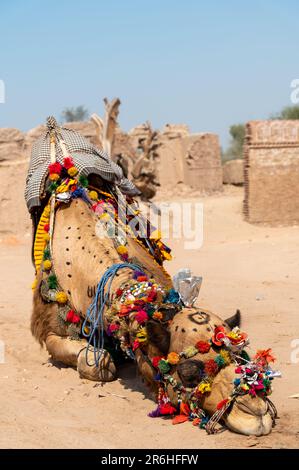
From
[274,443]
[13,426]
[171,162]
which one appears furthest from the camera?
[171,162]

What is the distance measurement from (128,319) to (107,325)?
462 mm

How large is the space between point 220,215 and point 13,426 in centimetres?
1503

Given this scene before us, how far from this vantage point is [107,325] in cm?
535

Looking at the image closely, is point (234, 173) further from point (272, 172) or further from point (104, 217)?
point (104, 217)

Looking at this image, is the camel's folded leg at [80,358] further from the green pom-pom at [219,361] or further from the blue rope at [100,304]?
the green pom-pom at [219,361]

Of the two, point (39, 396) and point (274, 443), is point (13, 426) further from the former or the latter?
point (274, 443)

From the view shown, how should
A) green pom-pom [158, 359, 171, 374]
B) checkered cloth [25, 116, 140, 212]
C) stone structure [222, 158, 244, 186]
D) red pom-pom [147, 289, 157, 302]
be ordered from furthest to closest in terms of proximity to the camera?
stone structure [222, 158, 244, 186], checkered cloth [25, 116, 140, 212], red pom-pom [147, 289, 157, 302], green pom-pom [158, 359, 171, 374]

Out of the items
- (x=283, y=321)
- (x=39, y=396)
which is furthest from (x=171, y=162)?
(x=39, y=396)

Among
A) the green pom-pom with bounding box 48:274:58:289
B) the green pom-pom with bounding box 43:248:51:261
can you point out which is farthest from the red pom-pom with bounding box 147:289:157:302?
the green pom-pom with bounding box 43:248:51:261

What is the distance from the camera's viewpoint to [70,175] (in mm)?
6582

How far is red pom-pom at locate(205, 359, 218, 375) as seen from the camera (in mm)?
4344

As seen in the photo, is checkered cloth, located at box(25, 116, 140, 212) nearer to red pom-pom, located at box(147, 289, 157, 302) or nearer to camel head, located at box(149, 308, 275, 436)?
red pom-pom, located at box(147, 289, 157, 302)

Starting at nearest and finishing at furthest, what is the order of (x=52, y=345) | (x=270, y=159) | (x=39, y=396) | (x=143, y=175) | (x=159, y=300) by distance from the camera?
(x=159, y=300), (x=39, y=396), (x=52, y=345), (x=270, y=159), (x=143, y=175)

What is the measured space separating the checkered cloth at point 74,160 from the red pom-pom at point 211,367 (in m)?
2.80
